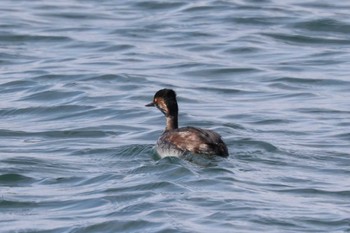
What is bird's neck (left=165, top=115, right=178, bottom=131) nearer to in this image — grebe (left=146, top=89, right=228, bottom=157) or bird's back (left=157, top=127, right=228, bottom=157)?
grebe (left=146, top=89, right=228, bottom=157)

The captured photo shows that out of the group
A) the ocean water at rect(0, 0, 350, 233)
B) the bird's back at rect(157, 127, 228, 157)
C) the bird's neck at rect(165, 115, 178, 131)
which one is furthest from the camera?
the bird's neck at rect(165, 115, 178, 131)

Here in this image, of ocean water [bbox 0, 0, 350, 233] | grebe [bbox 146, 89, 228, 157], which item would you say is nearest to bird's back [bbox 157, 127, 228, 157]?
→ grebe [bbox 146, 89, 228, 157]

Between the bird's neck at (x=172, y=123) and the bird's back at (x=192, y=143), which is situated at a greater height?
the bird's back at (x=192, y=143)

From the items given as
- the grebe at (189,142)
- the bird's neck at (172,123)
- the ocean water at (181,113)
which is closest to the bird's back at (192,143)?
the grebe at (189,142)

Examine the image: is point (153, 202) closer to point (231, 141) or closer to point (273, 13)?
point (231, 141)

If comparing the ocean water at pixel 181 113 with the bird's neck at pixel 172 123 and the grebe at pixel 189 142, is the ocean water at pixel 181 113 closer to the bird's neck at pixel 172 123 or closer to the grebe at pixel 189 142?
the grebe at pixel 189 142

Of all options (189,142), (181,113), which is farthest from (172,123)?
(181,113)

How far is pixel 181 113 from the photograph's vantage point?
1752cm

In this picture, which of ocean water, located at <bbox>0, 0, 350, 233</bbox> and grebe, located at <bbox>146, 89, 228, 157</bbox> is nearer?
ocean water, located at <bbox>0, 0, 350, 233</bbox>

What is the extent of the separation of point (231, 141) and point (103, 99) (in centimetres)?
359

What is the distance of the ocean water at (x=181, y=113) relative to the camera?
39.8 ft

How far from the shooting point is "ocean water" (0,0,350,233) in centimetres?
1212

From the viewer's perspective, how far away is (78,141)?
51.9ft

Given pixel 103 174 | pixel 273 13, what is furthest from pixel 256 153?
pixel 273 13
